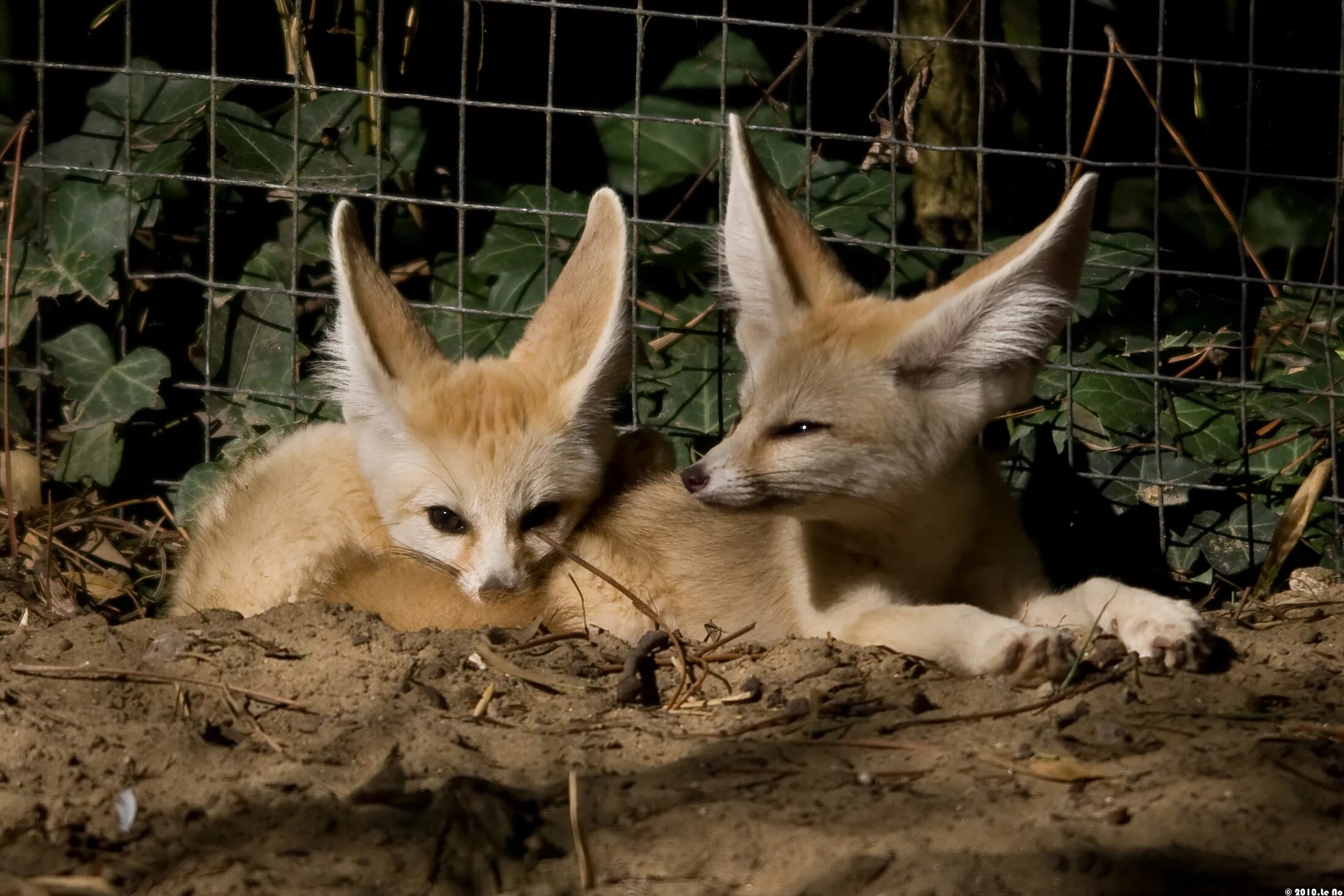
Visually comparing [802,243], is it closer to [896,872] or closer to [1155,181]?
[1155,181]

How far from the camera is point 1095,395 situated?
14.5 ft

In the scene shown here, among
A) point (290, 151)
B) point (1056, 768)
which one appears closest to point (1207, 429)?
point (1056, 768)

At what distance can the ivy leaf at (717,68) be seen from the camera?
4.98 metres

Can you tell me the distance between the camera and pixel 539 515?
3.55 m

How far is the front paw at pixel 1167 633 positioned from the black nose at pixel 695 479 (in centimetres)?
98

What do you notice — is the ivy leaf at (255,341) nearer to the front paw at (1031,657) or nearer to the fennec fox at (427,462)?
the fennec fox at (427,462)

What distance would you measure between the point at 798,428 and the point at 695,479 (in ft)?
0.96

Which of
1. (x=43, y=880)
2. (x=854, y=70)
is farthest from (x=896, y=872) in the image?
→ (x=854, y=70)

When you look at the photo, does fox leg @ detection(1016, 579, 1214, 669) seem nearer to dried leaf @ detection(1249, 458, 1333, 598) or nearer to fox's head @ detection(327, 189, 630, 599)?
dried leaf @ detection(1249, 458, 1333, 598)

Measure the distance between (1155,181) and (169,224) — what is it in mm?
3378

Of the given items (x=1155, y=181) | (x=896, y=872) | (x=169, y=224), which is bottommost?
(x=896, y=872)

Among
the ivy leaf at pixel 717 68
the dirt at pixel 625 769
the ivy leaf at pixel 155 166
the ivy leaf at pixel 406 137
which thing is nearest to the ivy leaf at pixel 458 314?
the ivy leaf at pixel 406 137

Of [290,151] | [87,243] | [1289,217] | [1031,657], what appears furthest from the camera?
[1289,217]

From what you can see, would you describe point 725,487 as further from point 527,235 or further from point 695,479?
point 527,235
